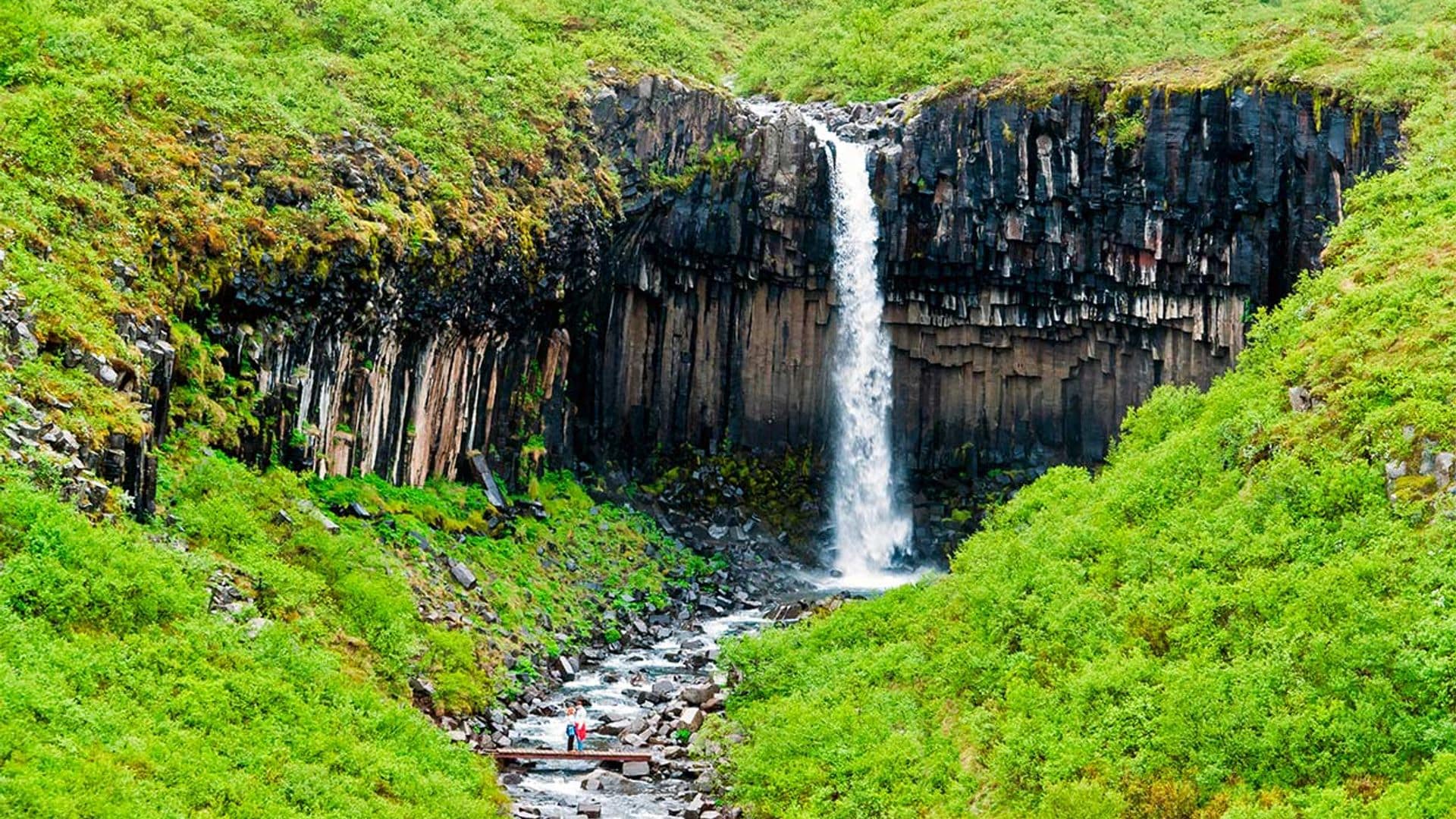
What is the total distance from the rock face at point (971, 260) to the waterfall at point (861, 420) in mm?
523

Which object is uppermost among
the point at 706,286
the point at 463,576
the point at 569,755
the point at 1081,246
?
the point at 1081,246

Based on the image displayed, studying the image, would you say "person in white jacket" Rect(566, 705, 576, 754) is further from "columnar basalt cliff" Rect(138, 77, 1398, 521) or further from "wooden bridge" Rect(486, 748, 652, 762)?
"columnar basalt cliff" Rect(138, 77, 1398, 521)

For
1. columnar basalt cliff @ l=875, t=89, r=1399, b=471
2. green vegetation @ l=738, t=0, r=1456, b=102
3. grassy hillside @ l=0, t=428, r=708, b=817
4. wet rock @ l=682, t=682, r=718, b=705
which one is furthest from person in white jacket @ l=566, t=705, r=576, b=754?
green vegetation @ l=738, t=0, r=1456, b=102

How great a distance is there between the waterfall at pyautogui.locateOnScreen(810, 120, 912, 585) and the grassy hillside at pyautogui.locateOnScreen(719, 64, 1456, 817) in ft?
54.8

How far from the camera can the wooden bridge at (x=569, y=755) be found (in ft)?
66.6

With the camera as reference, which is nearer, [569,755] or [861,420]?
[569,755]

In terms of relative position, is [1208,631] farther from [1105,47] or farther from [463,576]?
[1105,47]

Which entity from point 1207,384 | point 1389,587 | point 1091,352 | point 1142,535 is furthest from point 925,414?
point 1389,587

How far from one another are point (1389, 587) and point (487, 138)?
2541 centimetres

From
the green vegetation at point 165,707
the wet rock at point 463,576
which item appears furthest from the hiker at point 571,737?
the wet rock at point 463,576

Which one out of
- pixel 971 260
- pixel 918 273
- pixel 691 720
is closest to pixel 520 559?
pixel 691 720

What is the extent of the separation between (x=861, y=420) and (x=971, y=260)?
636 cm

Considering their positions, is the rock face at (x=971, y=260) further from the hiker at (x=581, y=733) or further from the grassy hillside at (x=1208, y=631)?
the hiker at (x=581, y=733)

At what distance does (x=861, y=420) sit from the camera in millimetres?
41500
